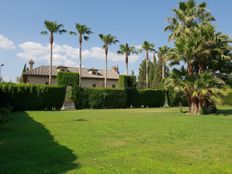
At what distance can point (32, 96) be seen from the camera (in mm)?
29000

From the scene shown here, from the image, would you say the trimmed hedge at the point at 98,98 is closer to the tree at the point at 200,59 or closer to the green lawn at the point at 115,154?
the tree at the point at 200,59

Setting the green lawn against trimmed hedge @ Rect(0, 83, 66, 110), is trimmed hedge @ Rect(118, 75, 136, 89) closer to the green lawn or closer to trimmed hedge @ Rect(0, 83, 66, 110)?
trimmed hedge @ Rect(0, 83, 66, 110)

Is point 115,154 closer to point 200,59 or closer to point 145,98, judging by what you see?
point 200,59

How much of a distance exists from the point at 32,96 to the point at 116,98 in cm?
1129

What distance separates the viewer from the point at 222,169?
6246 mm

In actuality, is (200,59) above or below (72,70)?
below

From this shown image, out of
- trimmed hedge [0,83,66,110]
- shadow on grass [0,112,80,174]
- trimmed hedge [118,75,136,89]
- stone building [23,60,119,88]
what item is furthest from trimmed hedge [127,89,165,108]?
shadow on grass [0,112,80,174]

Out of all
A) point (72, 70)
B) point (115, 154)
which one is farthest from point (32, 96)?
point (72, 70)

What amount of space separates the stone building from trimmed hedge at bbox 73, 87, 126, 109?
21.2 metres

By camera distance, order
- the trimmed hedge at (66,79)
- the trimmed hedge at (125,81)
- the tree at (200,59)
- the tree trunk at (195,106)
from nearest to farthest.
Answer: the tree at (200,59)
the tree trunk at (195,106)
the trimmed hedge at (66,79)
the trimmed hedge at (125,81)

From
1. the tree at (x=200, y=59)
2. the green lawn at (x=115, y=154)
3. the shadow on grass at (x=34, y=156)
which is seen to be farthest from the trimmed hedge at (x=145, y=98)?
the shadow on grass at (x=34, y=156)

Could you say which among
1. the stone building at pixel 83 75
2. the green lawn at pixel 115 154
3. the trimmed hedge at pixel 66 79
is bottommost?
the green lawn at pixel 115 154

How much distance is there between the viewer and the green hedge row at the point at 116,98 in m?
33.5

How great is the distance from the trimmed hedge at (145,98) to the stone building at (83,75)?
20850 mm
